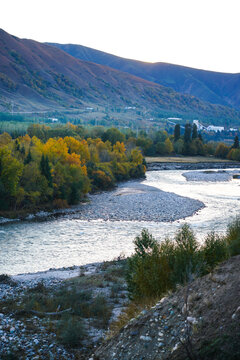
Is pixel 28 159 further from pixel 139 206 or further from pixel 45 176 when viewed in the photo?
pixel 139 206

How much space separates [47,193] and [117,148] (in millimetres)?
46278

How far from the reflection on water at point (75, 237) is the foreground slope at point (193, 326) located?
54.8 ft

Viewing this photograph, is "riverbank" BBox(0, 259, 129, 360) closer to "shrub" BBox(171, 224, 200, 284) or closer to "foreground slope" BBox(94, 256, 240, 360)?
"foreground slope" BBox(94, 256, 240, 360)

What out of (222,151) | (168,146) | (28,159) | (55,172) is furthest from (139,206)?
(222,151)

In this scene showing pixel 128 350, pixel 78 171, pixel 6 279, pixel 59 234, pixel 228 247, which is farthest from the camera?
pixel 78 171

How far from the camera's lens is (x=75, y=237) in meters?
35.0

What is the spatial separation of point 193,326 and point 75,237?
27.0 m

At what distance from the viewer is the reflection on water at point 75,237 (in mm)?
28031

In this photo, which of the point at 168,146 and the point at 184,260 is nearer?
the point at 184,260

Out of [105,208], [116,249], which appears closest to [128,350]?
[116,249]

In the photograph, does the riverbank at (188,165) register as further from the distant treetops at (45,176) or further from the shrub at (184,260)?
the shrub at (184,260)

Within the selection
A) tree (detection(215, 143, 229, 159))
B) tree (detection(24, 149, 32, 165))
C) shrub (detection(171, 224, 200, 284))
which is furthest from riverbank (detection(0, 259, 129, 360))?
tree (detection(215, 143, 229, 159))

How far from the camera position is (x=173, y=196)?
57094 millimetres

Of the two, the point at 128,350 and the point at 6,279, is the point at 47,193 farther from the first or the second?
the point at 128,350
